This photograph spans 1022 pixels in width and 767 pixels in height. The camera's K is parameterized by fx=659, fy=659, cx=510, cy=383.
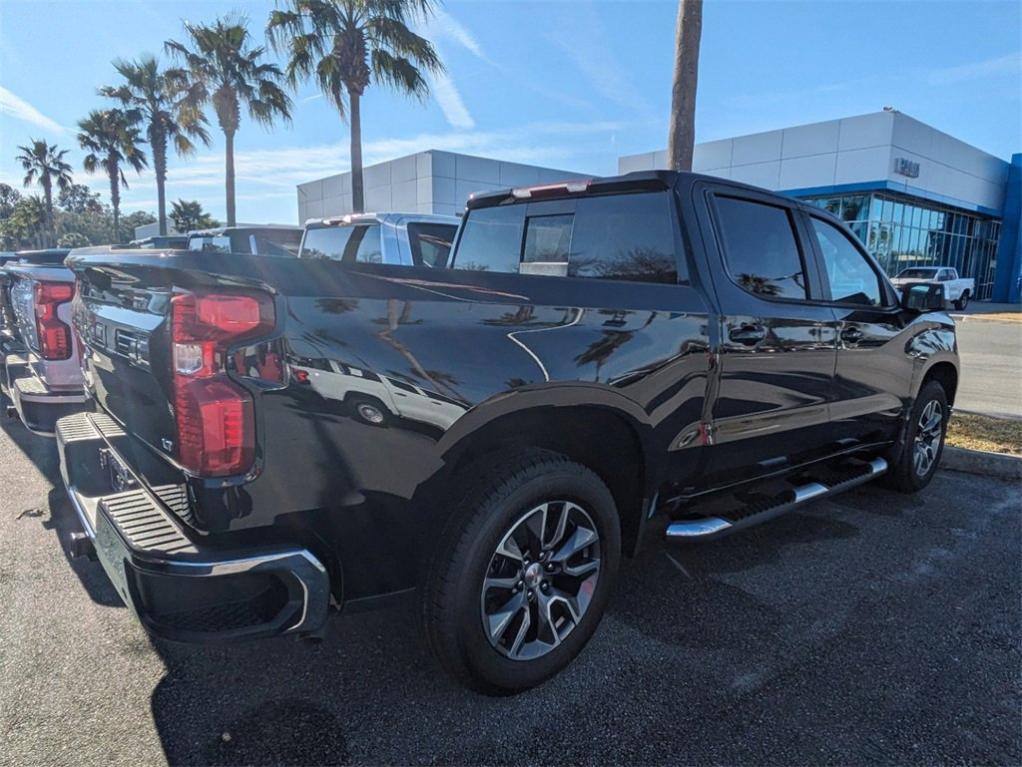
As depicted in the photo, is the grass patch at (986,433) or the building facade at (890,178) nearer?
the grass patch at (986,433)

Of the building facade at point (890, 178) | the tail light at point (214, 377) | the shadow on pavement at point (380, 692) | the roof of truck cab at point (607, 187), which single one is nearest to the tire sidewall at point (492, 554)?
the shadow on pavement at point (380, 692)

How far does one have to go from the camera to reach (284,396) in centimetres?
183

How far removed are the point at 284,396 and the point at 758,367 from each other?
2243 mm

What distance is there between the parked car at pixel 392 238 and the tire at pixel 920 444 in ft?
13.9

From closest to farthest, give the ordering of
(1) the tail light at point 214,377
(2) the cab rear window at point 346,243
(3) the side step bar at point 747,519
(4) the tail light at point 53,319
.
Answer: (1) the tail light at point 214,377
(3) the side step bar at point 747,519
(4) the tail light at point 53,319
(2) the cab rear window at point 346,243

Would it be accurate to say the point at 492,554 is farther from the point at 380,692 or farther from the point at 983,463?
the point at 983,463

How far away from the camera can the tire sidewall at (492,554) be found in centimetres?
223

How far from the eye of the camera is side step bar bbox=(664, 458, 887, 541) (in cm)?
296

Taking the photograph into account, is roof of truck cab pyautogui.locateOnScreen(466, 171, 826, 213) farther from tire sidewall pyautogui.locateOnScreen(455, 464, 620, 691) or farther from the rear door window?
tire sidewall pyautogui.locateOnScreen(455, 464, 620, 691)

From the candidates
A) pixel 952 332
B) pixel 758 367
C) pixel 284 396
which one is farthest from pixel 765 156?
pixel 284 396

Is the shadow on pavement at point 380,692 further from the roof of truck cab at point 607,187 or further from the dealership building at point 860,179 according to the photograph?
the dealership building at point 860,179

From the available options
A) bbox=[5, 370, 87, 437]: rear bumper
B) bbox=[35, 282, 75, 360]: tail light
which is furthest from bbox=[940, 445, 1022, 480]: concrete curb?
bbox=[35, 282, 75, 360]: tail light

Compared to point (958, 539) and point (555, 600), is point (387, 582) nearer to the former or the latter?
point (555, 600)

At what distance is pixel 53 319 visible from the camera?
13.0ft
